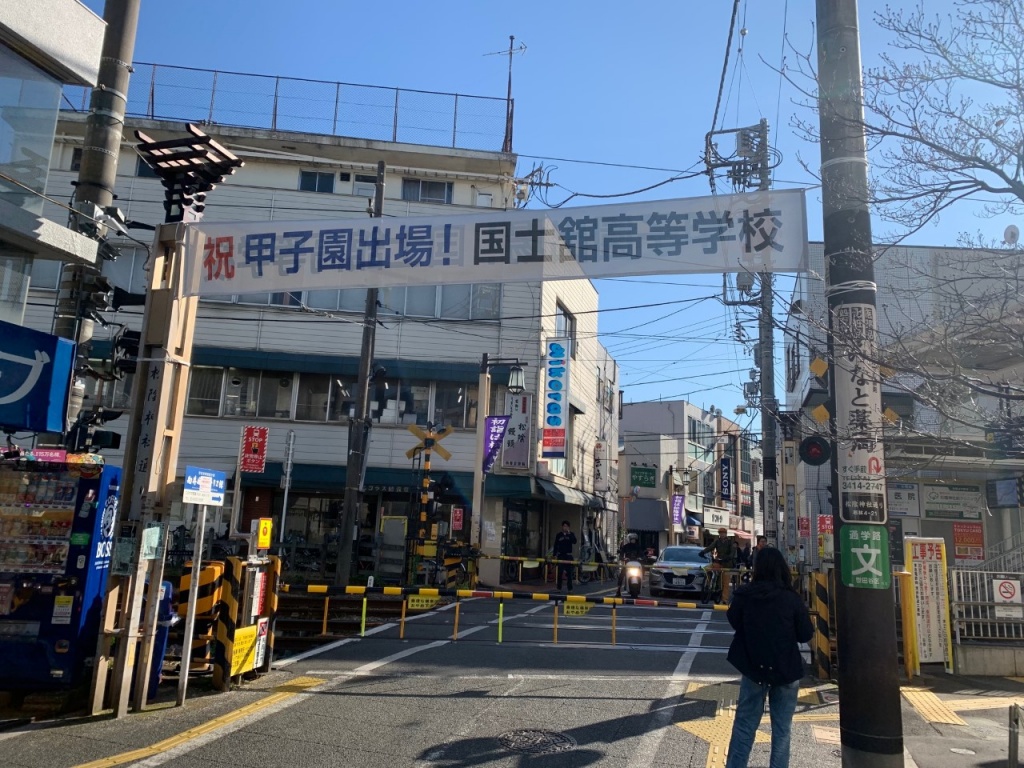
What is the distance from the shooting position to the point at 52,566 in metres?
7.45

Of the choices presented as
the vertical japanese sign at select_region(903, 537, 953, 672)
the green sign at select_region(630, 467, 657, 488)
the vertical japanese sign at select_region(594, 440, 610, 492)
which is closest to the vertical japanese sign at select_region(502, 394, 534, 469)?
→ the vertical japanese sign at select_region(594, 440, 610, 492)

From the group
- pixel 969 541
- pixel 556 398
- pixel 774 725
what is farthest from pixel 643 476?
pixel 774 725

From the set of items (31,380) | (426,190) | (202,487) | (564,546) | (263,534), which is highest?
(426,190)

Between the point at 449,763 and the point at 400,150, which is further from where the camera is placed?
the point at 400,150

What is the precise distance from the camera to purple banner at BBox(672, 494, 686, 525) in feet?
149

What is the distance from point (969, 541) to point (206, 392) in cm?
2289

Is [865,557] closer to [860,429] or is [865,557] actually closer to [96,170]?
[860,429]

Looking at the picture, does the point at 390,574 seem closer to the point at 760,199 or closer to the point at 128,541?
the point at 128,541

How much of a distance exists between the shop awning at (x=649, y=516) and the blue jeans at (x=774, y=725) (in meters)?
40.0

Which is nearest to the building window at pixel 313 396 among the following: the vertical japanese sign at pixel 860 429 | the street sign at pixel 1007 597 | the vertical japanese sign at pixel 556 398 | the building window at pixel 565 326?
the vertical japanese sign at pixel 556 398

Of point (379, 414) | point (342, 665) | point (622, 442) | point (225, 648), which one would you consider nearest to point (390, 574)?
point (379, 414)

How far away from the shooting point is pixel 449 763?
6.00 metres

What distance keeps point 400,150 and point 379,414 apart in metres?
8.91

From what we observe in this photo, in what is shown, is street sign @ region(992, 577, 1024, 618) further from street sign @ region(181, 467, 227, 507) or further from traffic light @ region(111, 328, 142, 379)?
traffic light @ region(111, 328, 142, 379)
